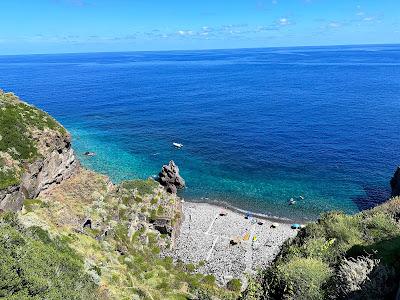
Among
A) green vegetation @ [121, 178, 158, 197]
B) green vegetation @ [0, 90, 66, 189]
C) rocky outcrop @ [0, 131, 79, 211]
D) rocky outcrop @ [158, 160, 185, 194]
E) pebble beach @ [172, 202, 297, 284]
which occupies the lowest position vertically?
pebble beach @ [172, 202, 297, 284]

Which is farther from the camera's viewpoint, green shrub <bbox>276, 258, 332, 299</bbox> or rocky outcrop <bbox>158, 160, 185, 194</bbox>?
rocky outcrop <bbox>158, 160, 185, 194</bbox>

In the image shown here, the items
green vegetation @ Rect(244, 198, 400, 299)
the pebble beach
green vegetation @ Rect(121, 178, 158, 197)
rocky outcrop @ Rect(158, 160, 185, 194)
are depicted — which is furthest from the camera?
rocky outcrop @ Rect(158, 160, 185, 194)

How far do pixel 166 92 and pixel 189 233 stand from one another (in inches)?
5334

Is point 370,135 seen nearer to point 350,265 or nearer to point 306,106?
point 306,106

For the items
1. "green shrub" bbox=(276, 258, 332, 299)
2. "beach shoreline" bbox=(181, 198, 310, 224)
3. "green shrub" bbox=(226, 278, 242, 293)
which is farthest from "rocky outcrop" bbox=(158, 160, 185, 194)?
"green shrub" bbox=(276, 258, 332, 299)

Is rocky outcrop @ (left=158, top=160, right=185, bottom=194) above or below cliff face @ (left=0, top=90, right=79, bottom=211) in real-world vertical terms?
below

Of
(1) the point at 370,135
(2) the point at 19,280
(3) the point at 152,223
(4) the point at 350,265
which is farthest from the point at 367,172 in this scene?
(2) the point at 19,280

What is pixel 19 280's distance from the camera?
786 inches

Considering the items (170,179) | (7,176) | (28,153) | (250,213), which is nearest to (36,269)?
(7,176)

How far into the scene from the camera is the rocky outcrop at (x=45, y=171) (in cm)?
3791

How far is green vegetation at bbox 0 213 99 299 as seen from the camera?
19.9 metres

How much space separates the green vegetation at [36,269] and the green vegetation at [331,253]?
1391 centimetres

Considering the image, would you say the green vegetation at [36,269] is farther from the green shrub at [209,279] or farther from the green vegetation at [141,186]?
the green vegetation at [141,186]

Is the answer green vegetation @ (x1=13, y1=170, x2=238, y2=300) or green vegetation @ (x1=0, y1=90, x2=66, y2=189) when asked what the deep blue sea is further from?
green vegetation @ (x1=0, y1=90, x2=66, y2=189)
